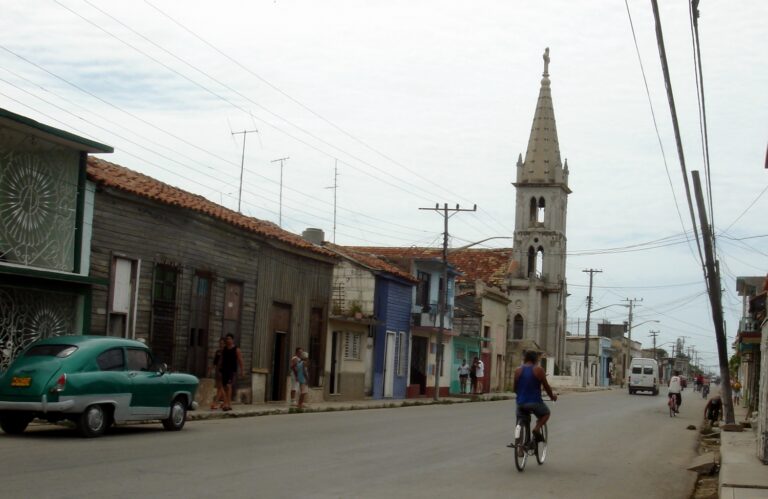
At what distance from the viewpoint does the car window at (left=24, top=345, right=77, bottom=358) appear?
15984 millimetres

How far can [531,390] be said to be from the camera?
1440 centimetres

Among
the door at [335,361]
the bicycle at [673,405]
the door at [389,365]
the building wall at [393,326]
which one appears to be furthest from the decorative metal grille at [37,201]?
the door at [389,365]

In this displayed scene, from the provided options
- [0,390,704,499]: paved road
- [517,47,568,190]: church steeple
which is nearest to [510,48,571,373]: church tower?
[517,47,568,190]: church steeple

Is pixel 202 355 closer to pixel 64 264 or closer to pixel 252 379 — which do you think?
pixel 252 379

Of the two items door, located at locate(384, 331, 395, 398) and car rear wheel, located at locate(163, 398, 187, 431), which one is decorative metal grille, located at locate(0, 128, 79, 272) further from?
door, located at locate(384, 331, 395, 398)

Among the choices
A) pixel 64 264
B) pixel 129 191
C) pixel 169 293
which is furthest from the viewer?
pixel 169 293

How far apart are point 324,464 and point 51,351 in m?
5.21

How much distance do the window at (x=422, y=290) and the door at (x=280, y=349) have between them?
15137 mm

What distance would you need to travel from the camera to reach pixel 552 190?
92.1m

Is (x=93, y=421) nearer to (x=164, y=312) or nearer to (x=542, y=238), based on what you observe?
(x=164, y=312)

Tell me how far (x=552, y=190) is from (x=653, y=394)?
90.9ft

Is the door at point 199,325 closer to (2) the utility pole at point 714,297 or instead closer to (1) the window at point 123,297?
(1) the window at point 123,297

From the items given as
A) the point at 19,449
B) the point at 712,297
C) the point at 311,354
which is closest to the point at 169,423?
the point at 19,449

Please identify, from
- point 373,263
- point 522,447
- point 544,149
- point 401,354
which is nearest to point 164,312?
point 522,447
